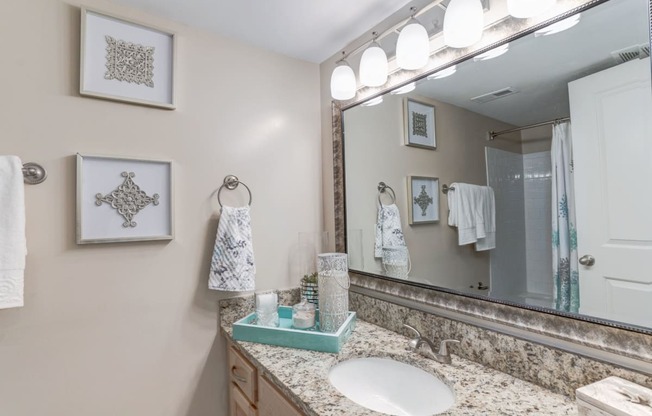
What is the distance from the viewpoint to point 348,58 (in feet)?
5.38

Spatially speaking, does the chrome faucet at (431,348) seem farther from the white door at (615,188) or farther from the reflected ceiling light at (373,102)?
the reflected ceiling light at (373,102)

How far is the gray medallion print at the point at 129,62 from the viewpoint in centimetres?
128

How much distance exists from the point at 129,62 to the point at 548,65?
149 cm

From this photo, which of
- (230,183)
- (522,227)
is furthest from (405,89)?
(230,183)

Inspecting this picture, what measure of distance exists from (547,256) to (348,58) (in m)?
1.24

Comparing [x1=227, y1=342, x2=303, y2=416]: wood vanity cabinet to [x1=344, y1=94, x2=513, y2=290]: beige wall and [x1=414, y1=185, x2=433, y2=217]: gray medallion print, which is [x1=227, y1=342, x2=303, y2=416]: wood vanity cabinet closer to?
[x1=344, y1=94, x2=513, y2=290]: beige wall

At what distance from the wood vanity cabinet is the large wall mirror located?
2.15 ft

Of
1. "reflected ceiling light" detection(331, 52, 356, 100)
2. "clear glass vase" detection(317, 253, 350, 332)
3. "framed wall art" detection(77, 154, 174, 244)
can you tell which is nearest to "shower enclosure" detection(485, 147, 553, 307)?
"clear glass vase" detection(317, 253, 350, 332)

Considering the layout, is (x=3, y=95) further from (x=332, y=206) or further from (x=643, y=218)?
(x=643, y=218)

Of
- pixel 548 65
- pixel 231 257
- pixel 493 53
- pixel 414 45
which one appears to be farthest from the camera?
pixel 231 257

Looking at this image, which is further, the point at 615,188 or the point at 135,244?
the point at 135,244

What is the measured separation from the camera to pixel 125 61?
1309mm

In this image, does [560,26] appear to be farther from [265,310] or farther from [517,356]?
[265,310]

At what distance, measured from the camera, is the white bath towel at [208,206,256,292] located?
1408mm
